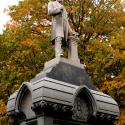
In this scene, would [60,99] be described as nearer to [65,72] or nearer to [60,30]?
[65,72]

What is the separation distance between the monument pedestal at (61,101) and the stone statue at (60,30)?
0.47 meters

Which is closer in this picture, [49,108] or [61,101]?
[49,108]

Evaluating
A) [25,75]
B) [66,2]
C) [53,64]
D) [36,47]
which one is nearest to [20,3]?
[66,2]

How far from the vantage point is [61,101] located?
8922mm

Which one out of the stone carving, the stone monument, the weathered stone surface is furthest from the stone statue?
the stone carving

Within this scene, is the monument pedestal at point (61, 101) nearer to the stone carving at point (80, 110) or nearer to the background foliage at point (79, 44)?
the stone carving at point (80, 110)

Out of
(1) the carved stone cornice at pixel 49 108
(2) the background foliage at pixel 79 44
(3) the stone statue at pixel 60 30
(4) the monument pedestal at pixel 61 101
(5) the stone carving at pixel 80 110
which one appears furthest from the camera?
(2) the background foliage at pixel 79 44

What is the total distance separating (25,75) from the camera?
56.9 ft

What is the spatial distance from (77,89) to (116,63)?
8.25 m

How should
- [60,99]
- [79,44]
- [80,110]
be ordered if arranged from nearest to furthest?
[60,99] → [80,110] → [79,44]

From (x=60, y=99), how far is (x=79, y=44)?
992 cm

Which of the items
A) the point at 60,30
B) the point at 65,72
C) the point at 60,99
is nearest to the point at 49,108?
the point at 60,99

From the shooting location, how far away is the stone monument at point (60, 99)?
8.81 m

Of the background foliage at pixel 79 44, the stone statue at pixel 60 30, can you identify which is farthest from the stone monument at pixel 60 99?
the background foliage at pixel 79 44
